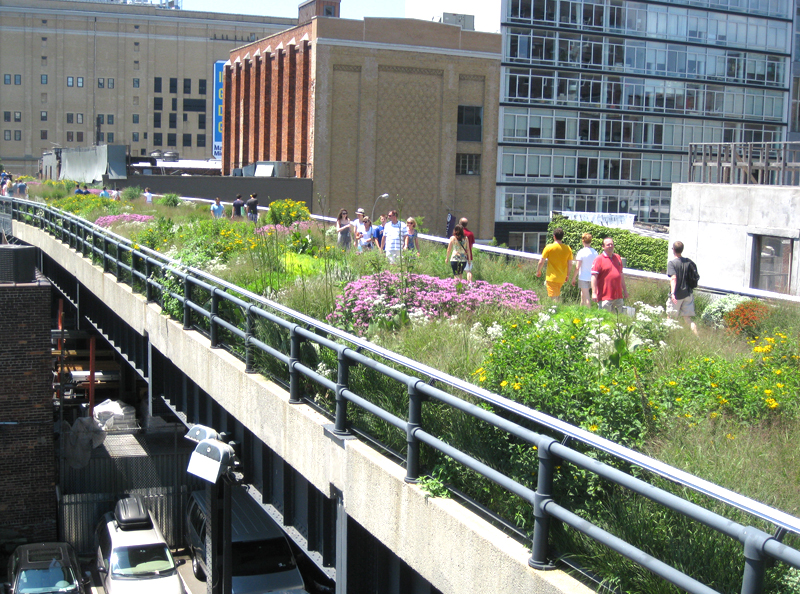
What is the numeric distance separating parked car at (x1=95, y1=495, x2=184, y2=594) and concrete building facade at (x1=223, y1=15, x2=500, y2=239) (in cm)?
3426

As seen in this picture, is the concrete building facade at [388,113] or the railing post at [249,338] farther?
Result: the concrete building facade at [388,113]

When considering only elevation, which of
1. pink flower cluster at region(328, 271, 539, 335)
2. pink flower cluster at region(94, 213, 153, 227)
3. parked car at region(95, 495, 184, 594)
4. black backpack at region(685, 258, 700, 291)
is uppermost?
pink flower cluster at region(94, 213, 153, 227)

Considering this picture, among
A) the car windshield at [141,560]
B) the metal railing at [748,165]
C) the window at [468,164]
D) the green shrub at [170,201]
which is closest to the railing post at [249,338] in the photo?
the car windshield at [141,560]

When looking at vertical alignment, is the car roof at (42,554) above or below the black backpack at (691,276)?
below

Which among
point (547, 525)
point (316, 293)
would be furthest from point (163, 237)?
point (547, 525)

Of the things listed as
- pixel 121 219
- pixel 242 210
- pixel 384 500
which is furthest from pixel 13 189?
pixel 384 500

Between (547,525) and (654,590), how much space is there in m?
0.57

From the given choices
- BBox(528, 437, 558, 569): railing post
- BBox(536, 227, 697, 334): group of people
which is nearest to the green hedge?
BBox(536, 227, 697, 334): group of people

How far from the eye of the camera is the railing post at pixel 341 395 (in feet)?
21.0

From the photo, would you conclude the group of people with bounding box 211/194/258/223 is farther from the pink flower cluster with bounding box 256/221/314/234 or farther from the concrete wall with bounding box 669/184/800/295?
the concrete wall with bounding box 669/184/800/295

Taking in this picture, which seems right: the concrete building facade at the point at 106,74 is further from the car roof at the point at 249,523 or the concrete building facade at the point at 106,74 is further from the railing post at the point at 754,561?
the railing post at the point at 754,561

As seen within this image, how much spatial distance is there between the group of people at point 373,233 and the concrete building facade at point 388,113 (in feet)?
116

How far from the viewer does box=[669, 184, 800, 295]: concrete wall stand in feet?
65.1

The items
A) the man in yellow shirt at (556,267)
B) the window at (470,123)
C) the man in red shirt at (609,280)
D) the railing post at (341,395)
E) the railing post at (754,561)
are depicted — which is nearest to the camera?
the railing post at (754,561)
